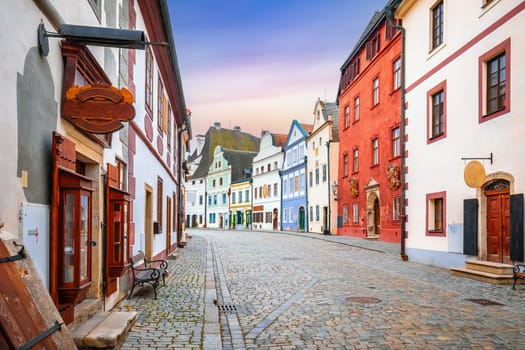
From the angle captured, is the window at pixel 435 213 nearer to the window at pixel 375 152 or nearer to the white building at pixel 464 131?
the white building at pixel 464 131

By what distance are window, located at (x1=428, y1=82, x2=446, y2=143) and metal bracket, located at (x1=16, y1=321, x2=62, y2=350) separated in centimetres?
1352

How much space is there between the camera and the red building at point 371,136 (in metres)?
23.4

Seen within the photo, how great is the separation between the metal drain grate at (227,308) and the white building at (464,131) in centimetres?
679

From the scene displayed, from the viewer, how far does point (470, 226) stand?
13289 mm

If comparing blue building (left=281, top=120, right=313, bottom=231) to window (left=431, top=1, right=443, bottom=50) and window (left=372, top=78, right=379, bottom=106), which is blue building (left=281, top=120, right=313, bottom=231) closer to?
window (left=372, top=78, right=379, bottom=106)

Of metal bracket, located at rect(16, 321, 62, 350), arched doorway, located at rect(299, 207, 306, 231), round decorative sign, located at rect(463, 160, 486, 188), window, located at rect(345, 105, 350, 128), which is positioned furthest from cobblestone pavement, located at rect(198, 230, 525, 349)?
arched doorway, located at rect(299, 207, 306, 231)

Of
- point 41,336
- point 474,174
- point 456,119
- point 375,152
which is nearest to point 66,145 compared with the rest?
point 41,336

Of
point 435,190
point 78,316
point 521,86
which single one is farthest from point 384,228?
point 78,316

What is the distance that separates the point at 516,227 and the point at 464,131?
11.4 feet

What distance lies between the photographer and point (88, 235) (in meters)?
5.57

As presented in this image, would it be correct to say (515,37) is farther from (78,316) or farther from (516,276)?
(78,316)

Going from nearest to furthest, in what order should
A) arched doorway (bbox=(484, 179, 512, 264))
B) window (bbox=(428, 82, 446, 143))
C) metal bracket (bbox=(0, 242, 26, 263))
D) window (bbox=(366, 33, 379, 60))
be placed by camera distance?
1. metal bracket (bbox=(0, 242, 26, 263))
2. arched doorway (bbox=(484, 179, 512, 264))
3. window (bbox=(428, 82, 446, 143))
4. window (bbox=(366, 33, 379, 60))

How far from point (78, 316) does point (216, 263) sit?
10370 millimetres

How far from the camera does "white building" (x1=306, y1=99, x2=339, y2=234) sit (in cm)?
3562
